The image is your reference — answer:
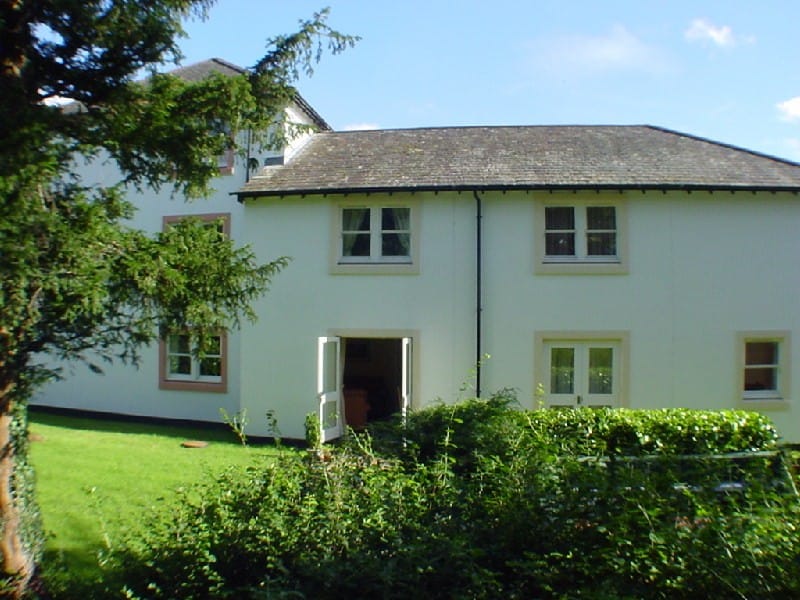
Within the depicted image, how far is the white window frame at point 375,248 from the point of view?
1393cm

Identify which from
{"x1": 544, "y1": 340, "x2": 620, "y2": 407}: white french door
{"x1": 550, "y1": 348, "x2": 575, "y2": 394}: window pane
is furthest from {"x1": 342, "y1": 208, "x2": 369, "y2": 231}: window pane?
→ {"x1": 550, "y1": 348, "x2": 575, "y2": 394}: window pane

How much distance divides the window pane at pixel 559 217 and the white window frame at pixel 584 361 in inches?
89.0

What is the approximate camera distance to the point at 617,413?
962 cm

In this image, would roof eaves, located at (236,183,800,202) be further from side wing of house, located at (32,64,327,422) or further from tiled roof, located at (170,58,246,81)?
tiled roof, located at (170,58,246,81)

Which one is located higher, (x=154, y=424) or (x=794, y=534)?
(x=794, y=534)

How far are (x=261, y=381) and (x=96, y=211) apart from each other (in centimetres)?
977

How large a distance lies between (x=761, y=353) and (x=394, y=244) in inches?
318

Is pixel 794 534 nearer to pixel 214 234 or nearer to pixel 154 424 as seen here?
pixel 214 234

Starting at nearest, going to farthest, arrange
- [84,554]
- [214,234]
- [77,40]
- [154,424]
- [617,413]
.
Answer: [77,40], [214,234], [84,554], [617,413], [154,424]

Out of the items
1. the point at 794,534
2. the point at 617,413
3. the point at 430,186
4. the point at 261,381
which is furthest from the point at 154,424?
the point at 794,534

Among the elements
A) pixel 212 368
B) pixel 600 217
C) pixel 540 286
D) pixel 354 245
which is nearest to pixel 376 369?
pixel 212 368

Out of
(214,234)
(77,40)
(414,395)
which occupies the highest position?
(77,40)

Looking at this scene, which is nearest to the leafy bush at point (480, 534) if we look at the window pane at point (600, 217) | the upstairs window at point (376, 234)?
the upstairs window at point (376, 234)

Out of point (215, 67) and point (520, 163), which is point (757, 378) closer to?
point (520, 163)
